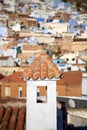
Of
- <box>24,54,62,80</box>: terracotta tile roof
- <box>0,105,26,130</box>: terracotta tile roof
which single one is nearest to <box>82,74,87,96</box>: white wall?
<box>0,105,26,130</box>: terracotta tile roof

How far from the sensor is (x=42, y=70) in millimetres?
7258

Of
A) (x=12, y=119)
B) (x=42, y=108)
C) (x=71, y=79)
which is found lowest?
(x=12, y=119)

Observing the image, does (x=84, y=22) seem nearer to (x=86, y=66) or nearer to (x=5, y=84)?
(x=86, y=66)

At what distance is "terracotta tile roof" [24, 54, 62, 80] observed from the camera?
280 inches

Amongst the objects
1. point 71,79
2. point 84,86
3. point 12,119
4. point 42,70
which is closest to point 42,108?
point 42,70

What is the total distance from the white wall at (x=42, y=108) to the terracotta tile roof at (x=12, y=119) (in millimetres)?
599

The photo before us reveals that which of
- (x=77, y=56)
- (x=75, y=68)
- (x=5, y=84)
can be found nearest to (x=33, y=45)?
(x=77, y=56)

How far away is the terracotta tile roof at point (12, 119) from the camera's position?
25.5 ft

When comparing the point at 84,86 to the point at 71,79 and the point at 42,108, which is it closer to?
the point at 71,79

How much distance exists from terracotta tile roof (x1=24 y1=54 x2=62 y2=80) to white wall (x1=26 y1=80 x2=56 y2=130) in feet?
0.34

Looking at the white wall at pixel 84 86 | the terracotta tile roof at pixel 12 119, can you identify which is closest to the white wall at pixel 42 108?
the terracotta tile roof at pixel 12 119

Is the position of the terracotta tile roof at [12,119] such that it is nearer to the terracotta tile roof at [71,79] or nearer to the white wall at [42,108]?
the white wall at [42,108]

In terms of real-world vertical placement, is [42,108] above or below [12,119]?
above

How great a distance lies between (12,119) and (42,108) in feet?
4.26
